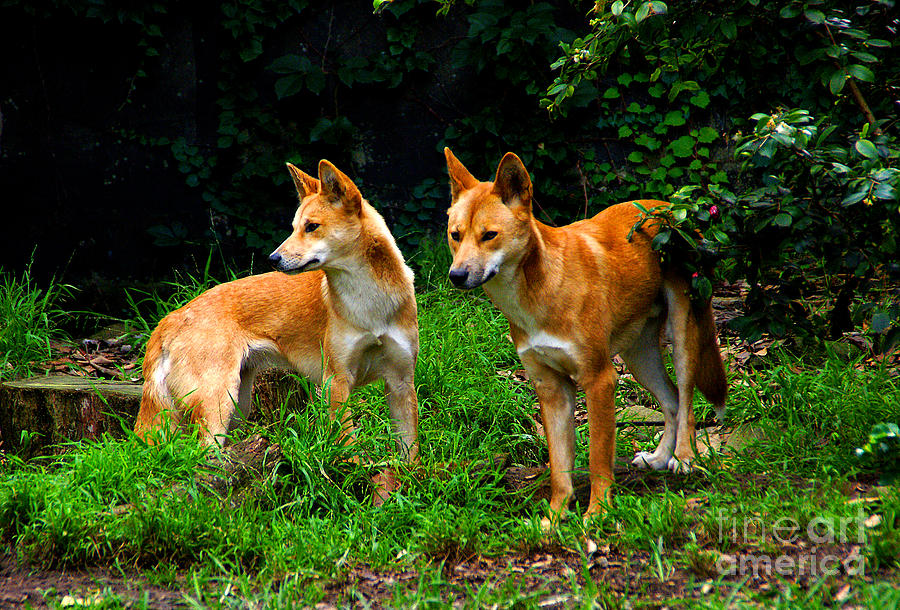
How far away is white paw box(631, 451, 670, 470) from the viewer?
415 centimetres

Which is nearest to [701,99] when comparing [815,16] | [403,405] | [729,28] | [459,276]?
[729,28]

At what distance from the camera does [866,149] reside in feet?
11.4

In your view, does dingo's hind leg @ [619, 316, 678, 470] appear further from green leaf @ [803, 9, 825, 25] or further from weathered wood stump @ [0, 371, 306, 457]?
weathered wood stump @ [0, 371, 306, 457]

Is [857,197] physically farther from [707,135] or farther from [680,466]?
[707,135]

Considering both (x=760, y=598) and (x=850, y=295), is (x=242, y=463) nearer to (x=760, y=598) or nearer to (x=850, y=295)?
(x=760, y=598)

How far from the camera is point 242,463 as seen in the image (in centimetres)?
370

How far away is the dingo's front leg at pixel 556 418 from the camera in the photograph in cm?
382

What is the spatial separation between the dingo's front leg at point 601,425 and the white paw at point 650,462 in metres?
0.51

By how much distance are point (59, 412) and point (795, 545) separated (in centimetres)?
434

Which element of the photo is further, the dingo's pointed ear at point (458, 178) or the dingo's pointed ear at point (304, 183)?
the dingo's pointed ear at point (304, 183)

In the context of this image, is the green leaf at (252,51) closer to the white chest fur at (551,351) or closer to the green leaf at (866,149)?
the white chest fur at (551,351)

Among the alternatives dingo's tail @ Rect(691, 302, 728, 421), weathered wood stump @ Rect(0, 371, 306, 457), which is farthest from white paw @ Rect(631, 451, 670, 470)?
weathered wood stump @ Rect(0, 371, 306, 457)

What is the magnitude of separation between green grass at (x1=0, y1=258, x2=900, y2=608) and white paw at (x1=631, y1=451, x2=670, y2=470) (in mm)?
156

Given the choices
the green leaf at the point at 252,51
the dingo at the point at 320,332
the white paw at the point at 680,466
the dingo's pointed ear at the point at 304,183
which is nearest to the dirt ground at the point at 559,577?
the white paw at the point at 680,466
